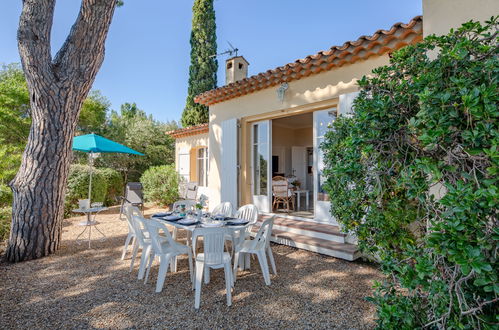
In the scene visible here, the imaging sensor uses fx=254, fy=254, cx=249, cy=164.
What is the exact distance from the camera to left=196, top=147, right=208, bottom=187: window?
10164mm

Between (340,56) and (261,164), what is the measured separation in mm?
3193

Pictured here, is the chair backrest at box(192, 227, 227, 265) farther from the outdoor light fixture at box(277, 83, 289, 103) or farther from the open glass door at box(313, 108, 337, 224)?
the outdoor light fixture at box(277, 83, 289, 103)

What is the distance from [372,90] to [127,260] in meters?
4.66

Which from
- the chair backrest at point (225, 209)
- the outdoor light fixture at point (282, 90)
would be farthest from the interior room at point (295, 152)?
the chair backrest at point (225, 209)

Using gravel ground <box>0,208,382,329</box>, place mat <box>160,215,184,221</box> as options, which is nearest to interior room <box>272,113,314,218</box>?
gravel ground <box>0,208,382,329</box>

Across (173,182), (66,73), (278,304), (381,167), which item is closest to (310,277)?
(278,304)

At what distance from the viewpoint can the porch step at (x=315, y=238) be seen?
4375mm

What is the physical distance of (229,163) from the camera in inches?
274

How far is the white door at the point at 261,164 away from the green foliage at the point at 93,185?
623 centimetres

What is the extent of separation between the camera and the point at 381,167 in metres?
1.78

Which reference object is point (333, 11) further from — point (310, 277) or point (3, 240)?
point (3, 240)

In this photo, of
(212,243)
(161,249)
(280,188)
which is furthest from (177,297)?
(280,188)

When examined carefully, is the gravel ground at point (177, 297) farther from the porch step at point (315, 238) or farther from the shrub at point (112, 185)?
the shrub at point (112, 185)

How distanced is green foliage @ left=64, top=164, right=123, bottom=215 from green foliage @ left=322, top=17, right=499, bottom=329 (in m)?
9.34
